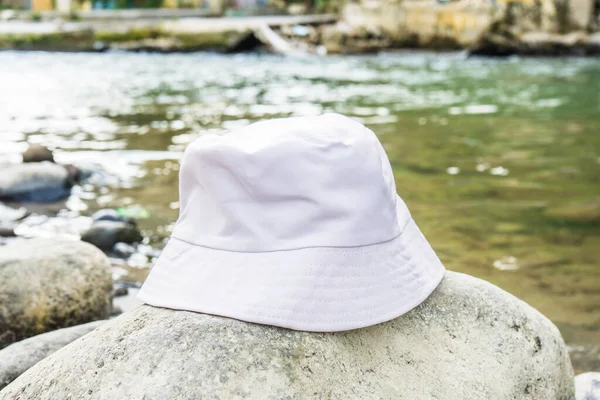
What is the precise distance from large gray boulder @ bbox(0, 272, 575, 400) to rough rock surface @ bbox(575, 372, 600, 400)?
401 mm

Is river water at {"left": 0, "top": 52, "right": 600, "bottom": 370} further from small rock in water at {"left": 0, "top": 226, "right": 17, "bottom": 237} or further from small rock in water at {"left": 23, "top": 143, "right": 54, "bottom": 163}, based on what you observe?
small rock in water at {"left": 0, "top": 226, "right": 17, "bottom": 237}

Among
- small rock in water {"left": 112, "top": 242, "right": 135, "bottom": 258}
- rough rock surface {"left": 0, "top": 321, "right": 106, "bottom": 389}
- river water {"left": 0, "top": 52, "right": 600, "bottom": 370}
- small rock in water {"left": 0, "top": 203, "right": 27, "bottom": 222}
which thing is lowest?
river water {"left": 0, "top": 52, "right": 600, "bottom": 370}

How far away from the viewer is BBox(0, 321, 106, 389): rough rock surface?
7.67ft

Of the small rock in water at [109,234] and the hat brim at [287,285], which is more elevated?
the hat brim at [287,285]

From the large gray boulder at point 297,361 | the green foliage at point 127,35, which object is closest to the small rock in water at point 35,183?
the large gray boulder at point 297,361

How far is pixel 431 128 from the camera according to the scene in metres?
9.98

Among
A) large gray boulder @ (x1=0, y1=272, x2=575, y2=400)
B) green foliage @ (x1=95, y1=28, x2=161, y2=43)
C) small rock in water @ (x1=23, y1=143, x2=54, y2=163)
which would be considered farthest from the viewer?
green foliage @ (x1=95, y1=28, x2=161, y2=43)

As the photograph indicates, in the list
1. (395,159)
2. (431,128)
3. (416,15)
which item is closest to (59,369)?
(395,159)

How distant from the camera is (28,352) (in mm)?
2426

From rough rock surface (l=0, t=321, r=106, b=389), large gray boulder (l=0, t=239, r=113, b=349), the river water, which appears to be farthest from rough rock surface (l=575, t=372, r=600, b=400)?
large gray boulder (l=0, t=239, r=113, b=349)

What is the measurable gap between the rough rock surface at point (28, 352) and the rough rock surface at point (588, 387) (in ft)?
5.78

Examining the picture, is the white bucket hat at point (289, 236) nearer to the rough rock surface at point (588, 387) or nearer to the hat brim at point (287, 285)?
the hat brim at point (287, 285)

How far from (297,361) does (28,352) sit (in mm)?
1254

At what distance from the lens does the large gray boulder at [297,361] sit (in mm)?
1541
